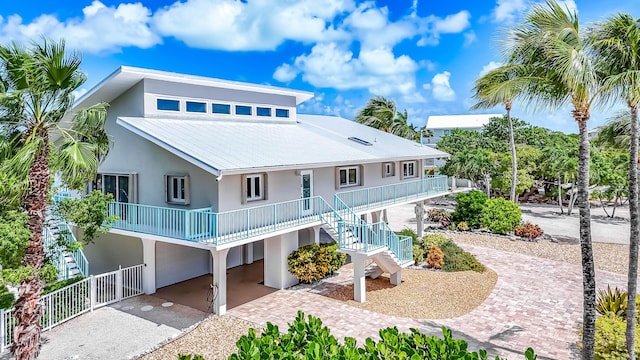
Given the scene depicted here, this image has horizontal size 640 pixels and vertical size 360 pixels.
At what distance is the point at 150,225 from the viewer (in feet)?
48.4

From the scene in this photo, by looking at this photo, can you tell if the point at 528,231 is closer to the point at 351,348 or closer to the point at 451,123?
the point at 351,348

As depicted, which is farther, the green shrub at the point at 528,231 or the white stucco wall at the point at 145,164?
the green shrub at the point at 528,231

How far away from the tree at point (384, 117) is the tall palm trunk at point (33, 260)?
3537 centimetres

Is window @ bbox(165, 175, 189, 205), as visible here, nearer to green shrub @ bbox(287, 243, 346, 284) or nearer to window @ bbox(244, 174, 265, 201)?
window @ bbox(244, 174, 265, 201)

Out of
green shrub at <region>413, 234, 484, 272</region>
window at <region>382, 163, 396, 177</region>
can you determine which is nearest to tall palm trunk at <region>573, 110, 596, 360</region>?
green shrub at <region>413, 234, 484, 272</region>

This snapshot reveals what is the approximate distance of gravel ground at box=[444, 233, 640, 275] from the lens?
21.0 metres

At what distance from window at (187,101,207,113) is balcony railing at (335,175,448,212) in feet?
24.6

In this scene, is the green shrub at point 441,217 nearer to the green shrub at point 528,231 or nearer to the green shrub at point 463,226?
the green shrub at point 463,226

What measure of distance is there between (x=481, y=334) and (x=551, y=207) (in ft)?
106

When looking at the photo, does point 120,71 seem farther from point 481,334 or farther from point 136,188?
point 481,334

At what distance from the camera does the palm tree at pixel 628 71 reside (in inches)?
390

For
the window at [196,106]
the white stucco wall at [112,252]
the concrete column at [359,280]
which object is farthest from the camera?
the window at [196,106]

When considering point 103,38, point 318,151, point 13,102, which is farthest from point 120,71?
point 103,38

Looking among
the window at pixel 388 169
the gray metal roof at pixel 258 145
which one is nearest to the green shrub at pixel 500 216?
the gray metal roof at pixel 258 145
